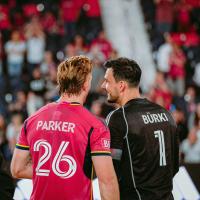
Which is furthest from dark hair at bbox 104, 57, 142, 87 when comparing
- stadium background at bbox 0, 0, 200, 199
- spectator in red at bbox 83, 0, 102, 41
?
spectator in red at bbox 83, 0, 102, 41

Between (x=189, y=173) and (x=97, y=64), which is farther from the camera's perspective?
(x=97, y=64)

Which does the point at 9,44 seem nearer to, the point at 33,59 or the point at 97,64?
the point at 33,59

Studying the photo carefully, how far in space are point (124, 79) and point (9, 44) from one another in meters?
10.3

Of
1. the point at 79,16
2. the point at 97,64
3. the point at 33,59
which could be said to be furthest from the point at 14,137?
the point at 79,16

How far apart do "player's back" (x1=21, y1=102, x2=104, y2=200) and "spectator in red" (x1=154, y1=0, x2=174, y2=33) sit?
1264 centimetres

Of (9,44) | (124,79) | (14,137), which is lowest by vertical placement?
(14,137)

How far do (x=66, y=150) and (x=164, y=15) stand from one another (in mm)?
12869

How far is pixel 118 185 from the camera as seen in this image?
459cm

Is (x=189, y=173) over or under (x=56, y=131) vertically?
under

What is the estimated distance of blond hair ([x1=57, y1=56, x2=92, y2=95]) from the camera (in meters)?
4.36

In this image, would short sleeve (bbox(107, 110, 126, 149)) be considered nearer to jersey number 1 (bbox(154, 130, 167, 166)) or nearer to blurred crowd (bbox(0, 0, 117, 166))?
jersey number 1 (bbox(154, 130, 167, 166))

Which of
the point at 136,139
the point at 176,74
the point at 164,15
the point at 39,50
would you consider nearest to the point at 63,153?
the point at 136,139

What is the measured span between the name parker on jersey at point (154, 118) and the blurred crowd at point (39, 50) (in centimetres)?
480

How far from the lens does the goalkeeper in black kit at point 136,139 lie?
15.5 ft
